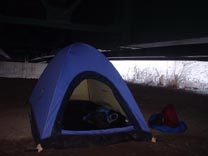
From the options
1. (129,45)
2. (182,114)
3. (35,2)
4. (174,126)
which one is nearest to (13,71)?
(35,2)

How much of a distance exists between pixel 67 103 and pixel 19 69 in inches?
382

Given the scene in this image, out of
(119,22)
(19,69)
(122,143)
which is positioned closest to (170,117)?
(122,143)

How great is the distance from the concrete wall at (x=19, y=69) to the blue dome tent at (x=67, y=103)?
29.4ft

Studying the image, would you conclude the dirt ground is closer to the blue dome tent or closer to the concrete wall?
the blue dome tent

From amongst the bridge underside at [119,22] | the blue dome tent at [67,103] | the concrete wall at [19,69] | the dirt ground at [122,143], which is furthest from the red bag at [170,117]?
the concrete wall at [19,69]

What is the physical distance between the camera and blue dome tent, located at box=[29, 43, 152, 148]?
135 inches

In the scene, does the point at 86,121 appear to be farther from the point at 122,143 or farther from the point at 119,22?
the point at 119,22

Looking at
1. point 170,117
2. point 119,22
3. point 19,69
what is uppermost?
point 119,22

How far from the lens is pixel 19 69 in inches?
506

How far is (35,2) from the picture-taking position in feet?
20.6

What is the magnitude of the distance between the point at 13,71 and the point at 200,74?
8713mm

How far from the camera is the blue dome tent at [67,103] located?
3441mm

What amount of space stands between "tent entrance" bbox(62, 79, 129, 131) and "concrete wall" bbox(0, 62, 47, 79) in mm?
8117

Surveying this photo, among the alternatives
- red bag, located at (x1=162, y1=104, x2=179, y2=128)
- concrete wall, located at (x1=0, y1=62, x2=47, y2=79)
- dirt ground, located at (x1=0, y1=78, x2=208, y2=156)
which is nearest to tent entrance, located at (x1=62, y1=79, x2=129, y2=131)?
dirt ground, located at (x1=0, y1=78, x2=208, y2=156)
